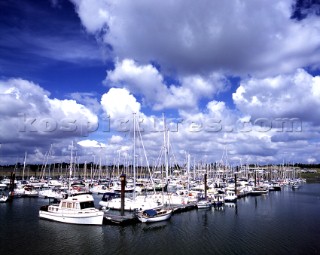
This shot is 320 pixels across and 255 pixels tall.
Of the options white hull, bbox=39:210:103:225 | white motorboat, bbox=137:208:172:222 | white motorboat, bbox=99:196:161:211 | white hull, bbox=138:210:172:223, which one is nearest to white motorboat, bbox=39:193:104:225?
white hull, bbox=39:210:103:225

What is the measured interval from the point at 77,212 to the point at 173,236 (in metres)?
16.6

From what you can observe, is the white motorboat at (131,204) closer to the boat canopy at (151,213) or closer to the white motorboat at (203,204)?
the boat canopy at (151,213)

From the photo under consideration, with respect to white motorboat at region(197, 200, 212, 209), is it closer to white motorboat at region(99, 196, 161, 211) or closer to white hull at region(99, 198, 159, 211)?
white motorboat at region(99, 196, 161, 211)

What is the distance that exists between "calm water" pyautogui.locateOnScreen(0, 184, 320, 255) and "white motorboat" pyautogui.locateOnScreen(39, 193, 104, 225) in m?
1.17

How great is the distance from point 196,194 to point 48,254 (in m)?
54.2

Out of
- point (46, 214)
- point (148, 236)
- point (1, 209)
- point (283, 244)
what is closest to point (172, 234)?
point (148, 236)

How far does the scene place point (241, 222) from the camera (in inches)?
2291

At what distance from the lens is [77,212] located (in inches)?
2000

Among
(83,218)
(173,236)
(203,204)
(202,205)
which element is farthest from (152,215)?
(203,204)

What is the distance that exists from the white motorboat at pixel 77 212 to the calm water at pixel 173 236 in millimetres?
1170

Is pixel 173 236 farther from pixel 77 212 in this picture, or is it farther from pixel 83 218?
pixel 77 212

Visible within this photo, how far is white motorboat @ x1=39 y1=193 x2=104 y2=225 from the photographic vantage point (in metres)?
50.4

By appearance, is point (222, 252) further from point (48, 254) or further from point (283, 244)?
point (48, 254)

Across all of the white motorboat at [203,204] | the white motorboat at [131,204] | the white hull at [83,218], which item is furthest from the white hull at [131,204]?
the white hull at [83,218]
